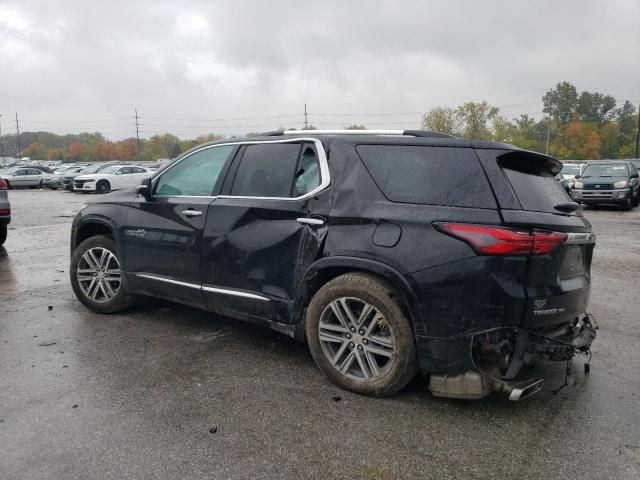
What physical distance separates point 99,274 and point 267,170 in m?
2.31

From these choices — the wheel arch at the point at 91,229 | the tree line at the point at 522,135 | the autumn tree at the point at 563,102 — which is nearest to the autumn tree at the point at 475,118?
the tree line at the point at 522,135

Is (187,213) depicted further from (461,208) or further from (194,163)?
(461,208)

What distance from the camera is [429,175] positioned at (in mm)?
3406

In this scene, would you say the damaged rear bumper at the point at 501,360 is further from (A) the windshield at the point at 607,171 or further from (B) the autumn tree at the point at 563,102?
(B) the autumn tree at the point at 563,102

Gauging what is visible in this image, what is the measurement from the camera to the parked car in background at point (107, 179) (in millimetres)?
27938

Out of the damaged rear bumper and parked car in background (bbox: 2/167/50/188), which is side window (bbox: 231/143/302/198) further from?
parked car in background (bbox: 2/167/50/188)

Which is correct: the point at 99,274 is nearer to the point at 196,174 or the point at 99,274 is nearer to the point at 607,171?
the point at 196,174

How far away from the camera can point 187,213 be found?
4.53m

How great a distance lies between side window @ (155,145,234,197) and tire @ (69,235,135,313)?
3.04 feet

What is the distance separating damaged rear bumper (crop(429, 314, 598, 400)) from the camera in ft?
10.1

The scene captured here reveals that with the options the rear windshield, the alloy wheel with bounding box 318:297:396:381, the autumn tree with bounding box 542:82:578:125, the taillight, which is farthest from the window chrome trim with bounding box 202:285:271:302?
the autumn tree with bounding box 542:82:578:125

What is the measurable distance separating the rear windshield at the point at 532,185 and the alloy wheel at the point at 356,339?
1168 millimetres

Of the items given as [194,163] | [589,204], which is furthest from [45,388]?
[589,204]

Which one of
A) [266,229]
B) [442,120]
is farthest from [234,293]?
[442,120]
